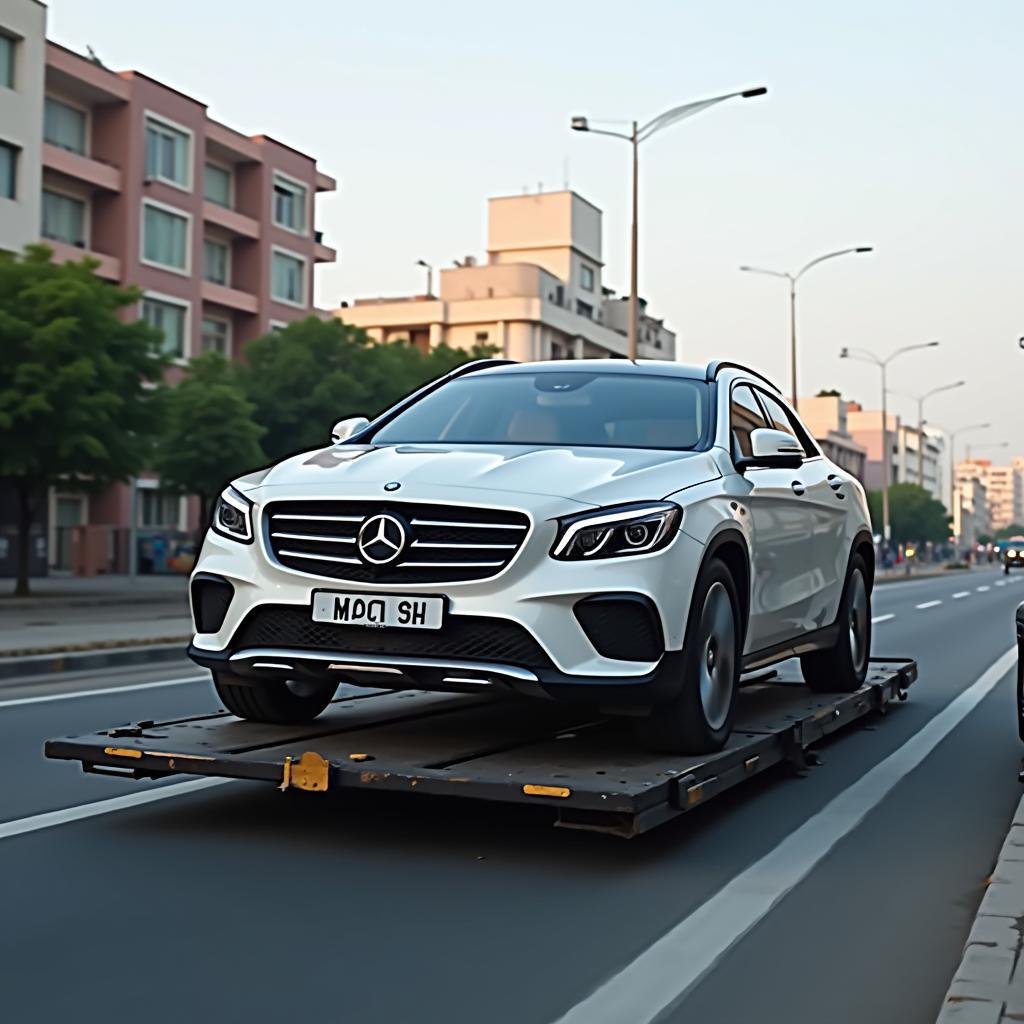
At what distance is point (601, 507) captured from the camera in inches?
223

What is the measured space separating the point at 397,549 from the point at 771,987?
7.32ft

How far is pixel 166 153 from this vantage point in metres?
52.5

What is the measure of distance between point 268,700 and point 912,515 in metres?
141

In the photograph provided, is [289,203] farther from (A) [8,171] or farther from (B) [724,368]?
(B) [724,368]

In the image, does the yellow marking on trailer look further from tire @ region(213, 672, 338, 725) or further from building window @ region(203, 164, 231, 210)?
building window @ region(203, 164, 231, 210)

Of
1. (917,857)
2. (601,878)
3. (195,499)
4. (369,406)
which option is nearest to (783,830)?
(917,857)

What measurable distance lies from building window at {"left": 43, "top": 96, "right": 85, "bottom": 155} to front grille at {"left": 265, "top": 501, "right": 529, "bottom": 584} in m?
44.9

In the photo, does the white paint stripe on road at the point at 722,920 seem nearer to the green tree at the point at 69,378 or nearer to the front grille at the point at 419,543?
the front grille at the point at 419,543

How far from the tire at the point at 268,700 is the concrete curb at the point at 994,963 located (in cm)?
286

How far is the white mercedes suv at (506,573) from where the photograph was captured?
18.3 feet

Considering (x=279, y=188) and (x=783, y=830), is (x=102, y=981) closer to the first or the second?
(x=783, y=830)

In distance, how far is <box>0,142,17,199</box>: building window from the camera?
141 ft

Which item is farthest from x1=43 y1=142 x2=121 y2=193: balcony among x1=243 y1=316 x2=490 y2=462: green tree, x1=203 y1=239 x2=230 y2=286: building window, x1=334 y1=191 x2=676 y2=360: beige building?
x1=334 y1=191 x2=676 y2=360: beige building

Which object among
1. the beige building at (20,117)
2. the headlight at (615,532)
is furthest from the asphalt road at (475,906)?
the beige building at (20,117)
